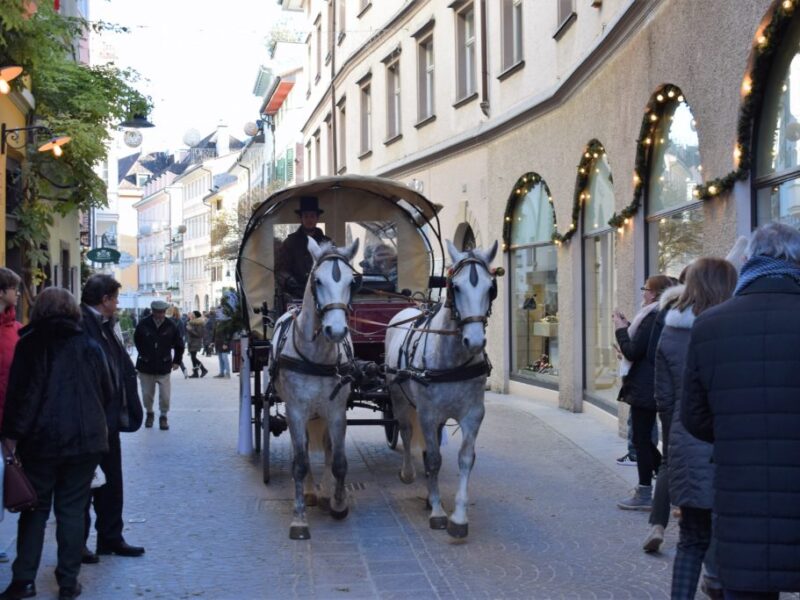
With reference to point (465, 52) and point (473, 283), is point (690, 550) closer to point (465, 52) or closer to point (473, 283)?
Result: point (473, 283)

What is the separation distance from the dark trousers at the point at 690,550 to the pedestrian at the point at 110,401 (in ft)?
11.2

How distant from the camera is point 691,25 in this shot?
10594 mm

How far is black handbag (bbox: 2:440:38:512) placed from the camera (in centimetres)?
600

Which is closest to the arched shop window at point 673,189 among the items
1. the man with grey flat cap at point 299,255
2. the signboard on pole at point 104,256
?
the man with grey flat cap at point 299,255

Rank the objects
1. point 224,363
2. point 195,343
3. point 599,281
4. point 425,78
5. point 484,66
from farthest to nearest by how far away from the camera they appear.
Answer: point 195,343
point 224,363
point 425,78
point 484,66
point 599,281

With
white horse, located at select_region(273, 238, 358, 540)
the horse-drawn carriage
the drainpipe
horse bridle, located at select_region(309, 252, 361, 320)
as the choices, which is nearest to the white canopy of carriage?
the horse-drawn carriage

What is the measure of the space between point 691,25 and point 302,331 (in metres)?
5.14

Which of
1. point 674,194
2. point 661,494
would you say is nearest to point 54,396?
point 661,494

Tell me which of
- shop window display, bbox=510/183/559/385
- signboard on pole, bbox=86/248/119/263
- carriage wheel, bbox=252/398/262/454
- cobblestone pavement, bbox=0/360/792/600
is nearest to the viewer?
cobblestone pavement, bbox=0/360/792/600

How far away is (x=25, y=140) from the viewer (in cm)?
1620

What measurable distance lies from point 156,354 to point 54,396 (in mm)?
9093

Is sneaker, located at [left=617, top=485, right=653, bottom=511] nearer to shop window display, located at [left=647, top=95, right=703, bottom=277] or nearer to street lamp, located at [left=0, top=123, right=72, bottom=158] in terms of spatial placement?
shop window display, located at [left=647, top=95, right=703, bottom=277]

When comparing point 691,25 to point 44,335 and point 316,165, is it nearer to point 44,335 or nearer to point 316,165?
point 44,335

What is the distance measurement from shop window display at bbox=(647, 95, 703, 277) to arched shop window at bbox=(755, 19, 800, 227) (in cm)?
137
